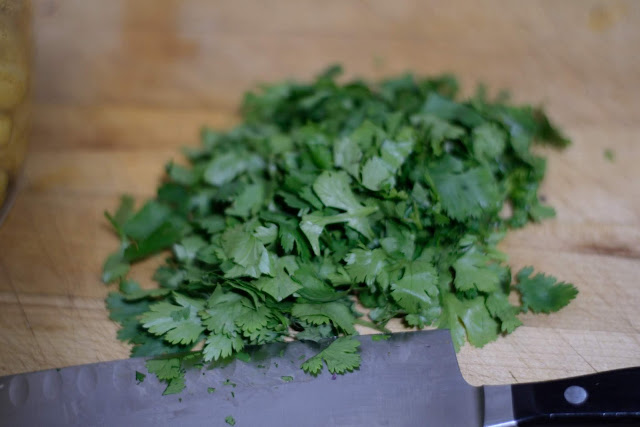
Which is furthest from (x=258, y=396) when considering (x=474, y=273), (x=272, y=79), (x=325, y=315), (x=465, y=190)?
(x=272, y=79)

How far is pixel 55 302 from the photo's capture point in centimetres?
155

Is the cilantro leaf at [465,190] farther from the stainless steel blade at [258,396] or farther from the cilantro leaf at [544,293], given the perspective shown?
the stainless steel blade at [258,396]

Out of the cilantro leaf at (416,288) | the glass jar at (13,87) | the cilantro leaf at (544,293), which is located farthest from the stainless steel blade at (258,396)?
the glass jar at (13,87)

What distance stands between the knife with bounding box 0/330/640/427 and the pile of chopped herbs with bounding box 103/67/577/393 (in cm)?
5

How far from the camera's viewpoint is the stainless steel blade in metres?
1.26

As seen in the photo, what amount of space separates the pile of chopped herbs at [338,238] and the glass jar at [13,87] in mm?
304

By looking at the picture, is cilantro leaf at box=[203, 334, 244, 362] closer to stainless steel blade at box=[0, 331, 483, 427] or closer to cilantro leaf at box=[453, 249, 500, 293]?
stainless steel blade at box=[0, 331, 483, 427]

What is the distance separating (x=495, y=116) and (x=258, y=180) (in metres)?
0.74

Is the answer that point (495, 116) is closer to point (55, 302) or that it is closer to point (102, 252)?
point (102, 252)

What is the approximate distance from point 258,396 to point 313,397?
122mm

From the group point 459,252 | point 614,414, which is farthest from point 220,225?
point 614,414

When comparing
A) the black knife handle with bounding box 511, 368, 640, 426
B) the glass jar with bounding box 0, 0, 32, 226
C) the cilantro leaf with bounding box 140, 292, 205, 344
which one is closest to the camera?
the black knife handle with bounding box 511, 368, 640, 426

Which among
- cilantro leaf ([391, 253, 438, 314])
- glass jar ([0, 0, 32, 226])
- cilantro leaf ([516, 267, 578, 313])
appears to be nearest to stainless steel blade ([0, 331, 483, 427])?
cilantro leaf ([391, 253, 438, 314])

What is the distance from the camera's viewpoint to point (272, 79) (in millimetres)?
2180
